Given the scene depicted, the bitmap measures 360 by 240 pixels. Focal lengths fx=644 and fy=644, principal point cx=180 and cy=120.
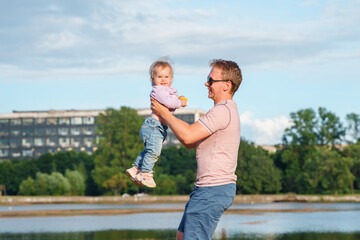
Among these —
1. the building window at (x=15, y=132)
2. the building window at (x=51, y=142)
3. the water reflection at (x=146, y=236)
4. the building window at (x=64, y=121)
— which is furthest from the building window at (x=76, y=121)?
the water reflection at (x=146, y=236)

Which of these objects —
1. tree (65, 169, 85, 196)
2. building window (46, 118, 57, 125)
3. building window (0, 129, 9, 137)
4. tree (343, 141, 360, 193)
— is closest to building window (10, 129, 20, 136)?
building window (0, 129, 9, 137)

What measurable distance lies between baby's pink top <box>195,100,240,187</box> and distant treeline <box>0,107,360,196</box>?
7438 cm

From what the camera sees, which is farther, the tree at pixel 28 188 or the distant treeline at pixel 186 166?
the tree at pixel 28 188

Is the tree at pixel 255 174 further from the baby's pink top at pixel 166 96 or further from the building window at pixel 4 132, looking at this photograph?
the building window at pixel 4 132

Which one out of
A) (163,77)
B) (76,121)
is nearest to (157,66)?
(163,77)

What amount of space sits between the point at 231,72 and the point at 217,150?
642 millimetres

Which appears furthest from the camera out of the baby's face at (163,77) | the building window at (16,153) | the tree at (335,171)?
the building window at (16,153)

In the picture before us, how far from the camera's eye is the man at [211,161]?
488cm

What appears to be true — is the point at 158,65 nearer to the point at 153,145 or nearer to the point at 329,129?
the point at 153,145

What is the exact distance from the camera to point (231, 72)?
508 centimetres

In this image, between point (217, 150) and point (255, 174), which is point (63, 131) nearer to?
point (255, 174)

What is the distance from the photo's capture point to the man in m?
4.88

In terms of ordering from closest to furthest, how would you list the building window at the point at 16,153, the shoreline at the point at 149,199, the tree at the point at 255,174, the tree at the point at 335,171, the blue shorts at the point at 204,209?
the blue shorts at the point at 204,209
the shoreline at the point at 149,199
the tree at the point at 335,171
the tree at the point at 255,174
the building window at the point at 16,153

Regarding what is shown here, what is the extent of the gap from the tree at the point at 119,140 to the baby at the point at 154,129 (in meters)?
79.1
